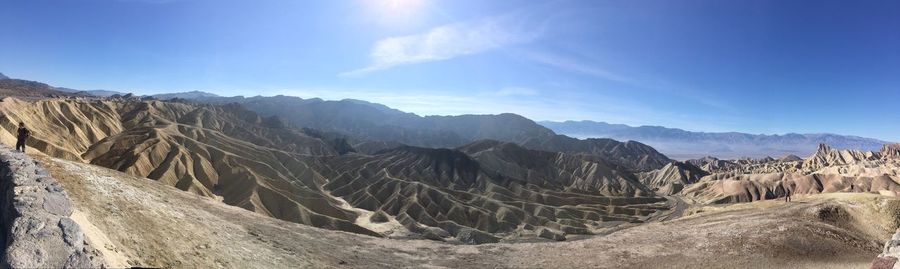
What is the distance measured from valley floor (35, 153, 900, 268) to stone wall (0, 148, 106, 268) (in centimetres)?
248

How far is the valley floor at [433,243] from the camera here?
1981 centimetres

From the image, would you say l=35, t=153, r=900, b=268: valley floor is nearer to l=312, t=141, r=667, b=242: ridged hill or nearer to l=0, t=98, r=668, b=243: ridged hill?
l=0, t=98, r=668, b=243: ridged hill

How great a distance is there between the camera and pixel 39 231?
12.2 metres

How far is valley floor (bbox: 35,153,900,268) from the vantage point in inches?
780

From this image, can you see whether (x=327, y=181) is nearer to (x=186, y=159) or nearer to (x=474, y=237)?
(x=186, y=159)

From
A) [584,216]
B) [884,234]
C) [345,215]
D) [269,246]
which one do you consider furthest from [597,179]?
[269,246]

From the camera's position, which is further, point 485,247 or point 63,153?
point 63,153

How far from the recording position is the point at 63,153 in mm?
78438

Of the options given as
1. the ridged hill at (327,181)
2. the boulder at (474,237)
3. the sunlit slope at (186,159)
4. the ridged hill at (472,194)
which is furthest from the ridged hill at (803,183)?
the sunlit slope at (186,159)

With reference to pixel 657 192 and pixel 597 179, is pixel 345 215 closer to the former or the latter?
pixel 597 179

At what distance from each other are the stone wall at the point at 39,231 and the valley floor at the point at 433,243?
97.4 inches

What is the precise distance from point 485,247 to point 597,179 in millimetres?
168968

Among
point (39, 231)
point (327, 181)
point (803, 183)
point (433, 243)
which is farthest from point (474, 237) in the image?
point (803, 183)

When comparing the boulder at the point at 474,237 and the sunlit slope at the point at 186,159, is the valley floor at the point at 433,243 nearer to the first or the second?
the boulder at the point at 474,237
